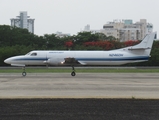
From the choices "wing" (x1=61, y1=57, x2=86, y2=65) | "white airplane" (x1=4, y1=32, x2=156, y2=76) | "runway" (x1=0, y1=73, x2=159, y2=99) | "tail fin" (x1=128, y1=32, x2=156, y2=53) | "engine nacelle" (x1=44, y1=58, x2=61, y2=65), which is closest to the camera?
"runway" (x1=0, y1=73, x2=159, y2=99)

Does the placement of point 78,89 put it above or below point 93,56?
below

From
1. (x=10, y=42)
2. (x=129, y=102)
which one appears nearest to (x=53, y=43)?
(x=10, y=42)

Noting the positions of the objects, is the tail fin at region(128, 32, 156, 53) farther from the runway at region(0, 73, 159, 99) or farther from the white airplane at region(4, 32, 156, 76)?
the runway at region(0, 73, 159, 99)

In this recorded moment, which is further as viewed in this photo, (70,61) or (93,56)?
(93,56)

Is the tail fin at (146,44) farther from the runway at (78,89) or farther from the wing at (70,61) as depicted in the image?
the runway at (78,89)

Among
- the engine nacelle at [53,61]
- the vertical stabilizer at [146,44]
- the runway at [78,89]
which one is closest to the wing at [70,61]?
the engine nacelle at [53,61]

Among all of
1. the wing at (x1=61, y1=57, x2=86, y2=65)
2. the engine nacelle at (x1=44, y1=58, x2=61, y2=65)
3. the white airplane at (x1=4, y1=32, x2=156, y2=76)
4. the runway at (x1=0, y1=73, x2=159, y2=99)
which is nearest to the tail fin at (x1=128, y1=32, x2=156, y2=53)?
the white airplane at (x1=4, y1=32, x2=156, y2=76)

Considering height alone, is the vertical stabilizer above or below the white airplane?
above

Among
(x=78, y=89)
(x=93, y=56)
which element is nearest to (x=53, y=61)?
(x=93, y=56)

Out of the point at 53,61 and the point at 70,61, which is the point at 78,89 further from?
the point at 53,61

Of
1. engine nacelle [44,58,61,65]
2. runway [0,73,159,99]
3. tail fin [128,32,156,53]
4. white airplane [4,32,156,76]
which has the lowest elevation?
runway [0,73,159,99]

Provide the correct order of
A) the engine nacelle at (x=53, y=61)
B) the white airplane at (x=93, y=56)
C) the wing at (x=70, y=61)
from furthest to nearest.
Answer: the engine nacelle at (x=53, y=61), the white airplane at (x=93, y=56), the wing at (x=70, y=61)

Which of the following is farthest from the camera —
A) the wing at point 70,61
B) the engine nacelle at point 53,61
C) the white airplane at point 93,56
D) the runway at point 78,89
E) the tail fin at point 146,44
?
the tail fin at point 146,44

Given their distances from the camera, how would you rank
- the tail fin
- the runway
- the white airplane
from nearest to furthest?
the runway, the white airplane, the tail fin
